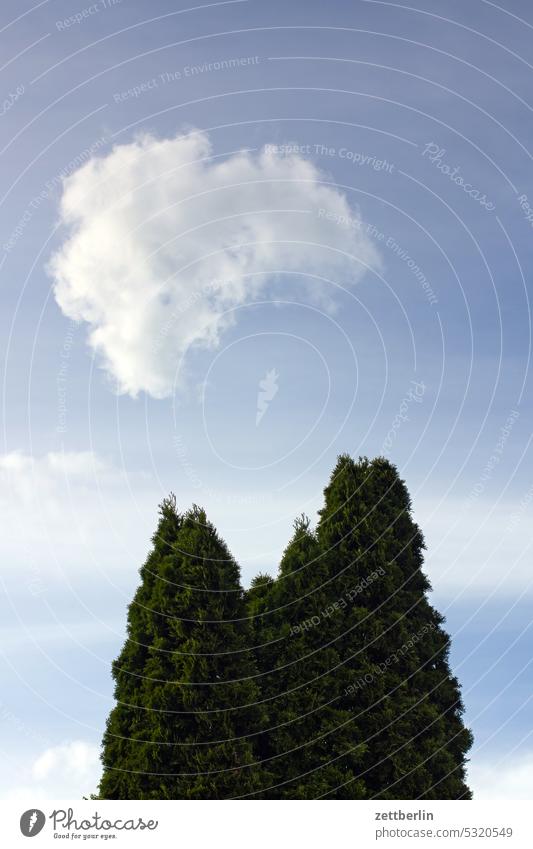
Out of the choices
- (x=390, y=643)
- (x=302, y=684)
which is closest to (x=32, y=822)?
(x=302, y=684)

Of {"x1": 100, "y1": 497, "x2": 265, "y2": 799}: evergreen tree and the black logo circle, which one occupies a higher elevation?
{"x1": 100, "y1": 497, "x2": 265, "y2": 799}: evergreen tree

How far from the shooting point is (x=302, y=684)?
19.1m

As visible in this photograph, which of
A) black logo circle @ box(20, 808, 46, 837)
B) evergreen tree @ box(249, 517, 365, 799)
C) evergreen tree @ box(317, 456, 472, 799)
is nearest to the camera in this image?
black logo circle @ box(20, 808, 46, 837)

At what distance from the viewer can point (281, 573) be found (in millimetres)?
20203

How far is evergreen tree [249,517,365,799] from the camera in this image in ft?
60.3

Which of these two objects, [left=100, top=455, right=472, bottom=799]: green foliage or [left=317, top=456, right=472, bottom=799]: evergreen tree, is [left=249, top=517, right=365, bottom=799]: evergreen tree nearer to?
[left=100, top=455, right=472, bottom=799]: green foliage

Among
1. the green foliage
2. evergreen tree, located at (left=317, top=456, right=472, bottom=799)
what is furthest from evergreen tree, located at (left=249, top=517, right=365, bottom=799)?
evergreen tree, located at (left=317, top=456, right=472, bottom=799)

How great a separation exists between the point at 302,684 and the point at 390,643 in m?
2.61

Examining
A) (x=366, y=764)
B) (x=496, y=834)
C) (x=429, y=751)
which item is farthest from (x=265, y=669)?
(x=496, y=834)

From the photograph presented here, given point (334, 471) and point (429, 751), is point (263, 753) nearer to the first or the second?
point (429, 751)

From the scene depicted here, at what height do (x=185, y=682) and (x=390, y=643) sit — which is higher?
(x=390, y=643)

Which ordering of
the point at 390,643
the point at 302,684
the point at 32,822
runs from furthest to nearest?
the point at 390,643 < the point at 302,684 < the point at 32,822

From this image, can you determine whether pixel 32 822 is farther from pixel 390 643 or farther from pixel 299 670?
pixel 390 643

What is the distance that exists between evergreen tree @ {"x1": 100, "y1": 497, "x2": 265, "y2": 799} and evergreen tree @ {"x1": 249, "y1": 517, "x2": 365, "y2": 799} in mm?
1087
